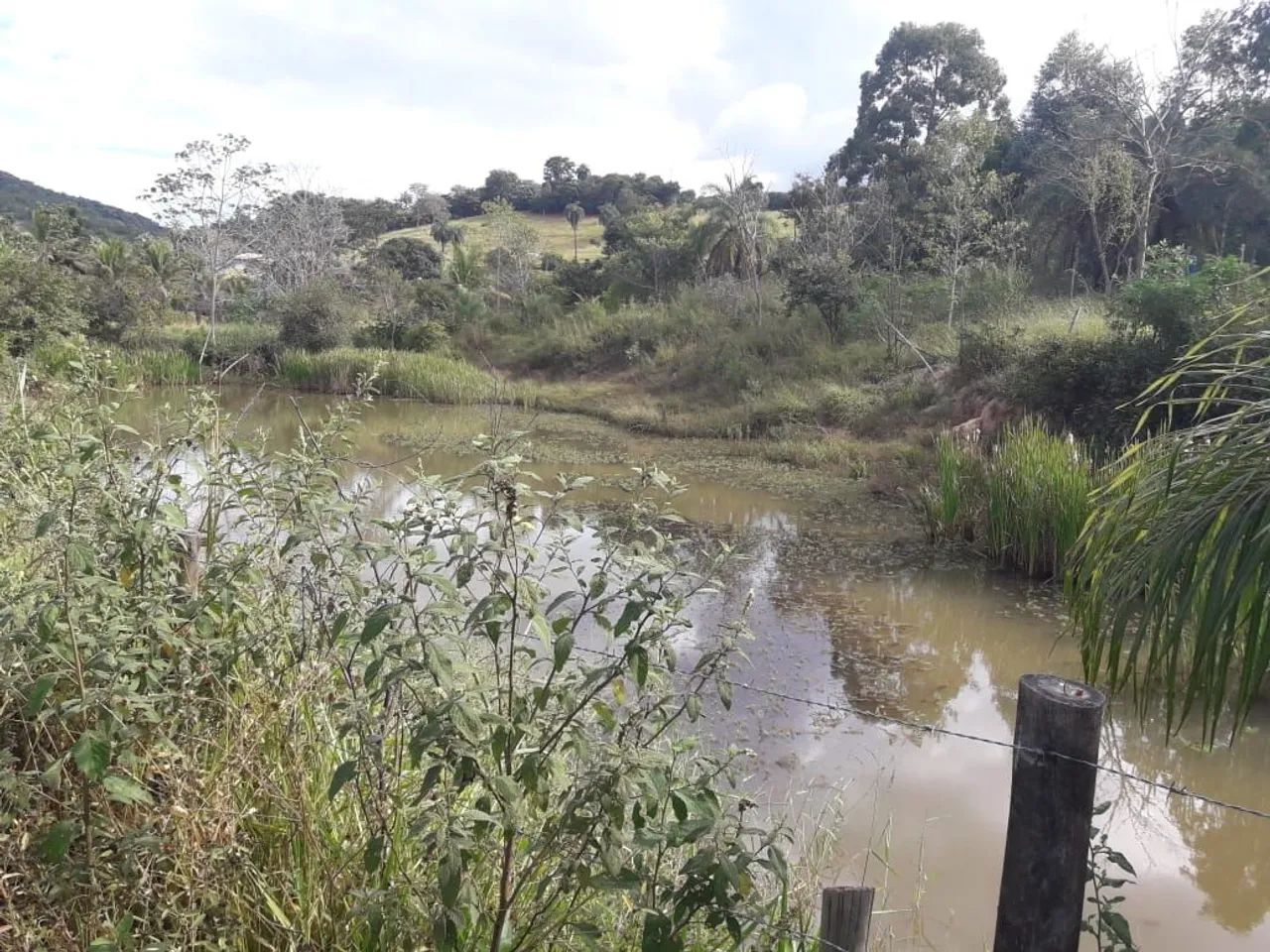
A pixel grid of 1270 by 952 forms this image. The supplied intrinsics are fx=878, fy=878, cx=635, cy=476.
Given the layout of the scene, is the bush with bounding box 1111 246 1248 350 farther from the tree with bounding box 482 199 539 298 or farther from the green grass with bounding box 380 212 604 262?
the green grass with bounding box 380 212 604 262

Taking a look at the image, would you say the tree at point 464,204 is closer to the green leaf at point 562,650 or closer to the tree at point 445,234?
the tree at point 445,234

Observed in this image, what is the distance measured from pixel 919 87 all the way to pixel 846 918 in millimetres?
31059

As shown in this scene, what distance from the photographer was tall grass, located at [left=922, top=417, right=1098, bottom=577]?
652 cm

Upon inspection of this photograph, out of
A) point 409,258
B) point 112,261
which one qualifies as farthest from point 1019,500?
point 409,258

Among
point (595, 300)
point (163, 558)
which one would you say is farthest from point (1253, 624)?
point (595, 300)

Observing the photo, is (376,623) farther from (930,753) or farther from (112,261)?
(112,261)

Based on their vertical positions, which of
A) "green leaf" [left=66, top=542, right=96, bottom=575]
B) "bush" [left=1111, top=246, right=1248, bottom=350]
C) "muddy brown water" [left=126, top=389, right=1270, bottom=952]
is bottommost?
"muddy brown water" [left=126, top=389, right=1270, bottom=952]

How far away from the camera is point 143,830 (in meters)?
1.62

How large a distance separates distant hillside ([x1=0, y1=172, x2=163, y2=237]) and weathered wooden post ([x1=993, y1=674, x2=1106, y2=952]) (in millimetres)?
53955

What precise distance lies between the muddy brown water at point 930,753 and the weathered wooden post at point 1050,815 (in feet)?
1.77

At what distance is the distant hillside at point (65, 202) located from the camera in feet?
164

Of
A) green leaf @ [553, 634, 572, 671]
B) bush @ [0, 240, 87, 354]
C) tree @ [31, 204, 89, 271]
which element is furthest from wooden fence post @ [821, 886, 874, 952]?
tree @ [31, 204, 89, 271]

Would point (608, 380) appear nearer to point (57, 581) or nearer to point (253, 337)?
point (253, 337)

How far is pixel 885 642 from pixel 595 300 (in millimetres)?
19598
